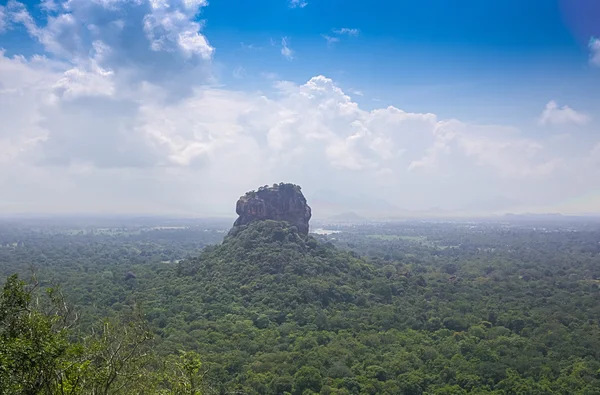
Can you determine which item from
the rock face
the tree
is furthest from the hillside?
the rock face

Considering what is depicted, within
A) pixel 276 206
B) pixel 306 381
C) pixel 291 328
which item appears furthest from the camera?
pixel 276 206

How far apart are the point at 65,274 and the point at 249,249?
88.8ft

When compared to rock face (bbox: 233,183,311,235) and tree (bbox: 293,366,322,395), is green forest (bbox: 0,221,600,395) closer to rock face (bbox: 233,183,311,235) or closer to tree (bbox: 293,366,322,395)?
tree (bbox: 293,366,322,395)

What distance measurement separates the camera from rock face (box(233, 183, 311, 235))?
52.1 metres

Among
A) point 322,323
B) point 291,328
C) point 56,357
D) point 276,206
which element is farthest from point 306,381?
point 276,206

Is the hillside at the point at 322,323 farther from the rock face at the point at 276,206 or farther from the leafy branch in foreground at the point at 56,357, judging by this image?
the rock face at the point at 276,206

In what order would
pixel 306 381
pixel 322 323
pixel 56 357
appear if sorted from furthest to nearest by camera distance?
pixel 322 323, pixel 306 381, pixel 56 357

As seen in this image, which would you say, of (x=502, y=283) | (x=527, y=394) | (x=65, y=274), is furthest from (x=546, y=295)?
(x=65, y=274)

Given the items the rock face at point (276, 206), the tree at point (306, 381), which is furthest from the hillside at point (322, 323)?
the rock face at point (276, 206)

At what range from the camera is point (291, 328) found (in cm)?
3041

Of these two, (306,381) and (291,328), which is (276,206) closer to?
(291,328)

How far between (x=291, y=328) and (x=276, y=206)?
77.7 ft

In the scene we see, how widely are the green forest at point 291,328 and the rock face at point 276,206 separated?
8.00 ft

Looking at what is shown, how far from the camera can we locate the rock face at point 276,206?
52062 mm
